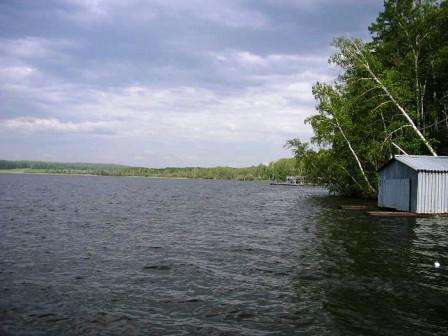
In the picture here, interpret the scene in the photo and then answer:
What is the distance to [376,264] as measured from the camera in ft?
54.0

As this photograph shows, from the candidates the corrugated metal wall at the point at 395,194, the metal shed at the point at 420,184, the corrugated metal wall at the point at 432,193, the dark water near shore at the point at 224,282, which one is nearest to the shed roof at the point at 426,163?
the metal shed at the point at 420,184

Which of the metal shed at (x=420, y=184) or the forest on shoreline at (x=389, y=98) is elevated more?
the forest on shoreline at (x=389, y=98)

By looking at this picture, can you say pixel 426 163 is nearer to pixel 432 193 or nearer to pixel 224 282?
pixel 432 193

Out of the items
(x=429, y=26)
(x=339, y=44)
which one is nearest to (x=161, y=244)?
(x=339, y=44)

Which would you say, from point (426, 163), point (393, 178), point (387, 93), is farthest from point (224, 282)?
point (387, 93)

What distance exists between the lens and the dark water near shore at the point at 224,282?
10078 millimetres

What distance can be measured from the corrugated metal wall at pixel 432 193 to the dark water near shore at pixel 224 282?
8164 millimetres

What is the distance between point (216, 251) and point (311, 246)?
4745 millimetres

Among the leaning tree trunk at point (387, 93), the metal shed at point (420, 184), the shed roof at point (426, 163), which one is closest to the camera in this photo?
the shed roof at point (426, 163)

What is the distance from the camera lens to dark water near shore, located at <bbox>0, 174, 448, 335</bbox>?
10.1 meters

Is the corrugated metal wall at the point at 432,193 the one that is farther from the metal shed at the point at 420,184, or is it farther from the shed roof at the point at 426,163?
the shed roof at the point at 426,163

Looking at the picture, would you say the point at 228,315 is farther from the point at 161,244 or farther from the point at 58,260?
the point at 161,244

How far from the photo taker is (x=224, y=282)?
1405 centimetres

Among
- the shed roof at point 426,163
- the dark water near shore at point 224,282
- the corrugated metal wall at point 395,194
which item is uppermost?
the shed roof at point 426,163
